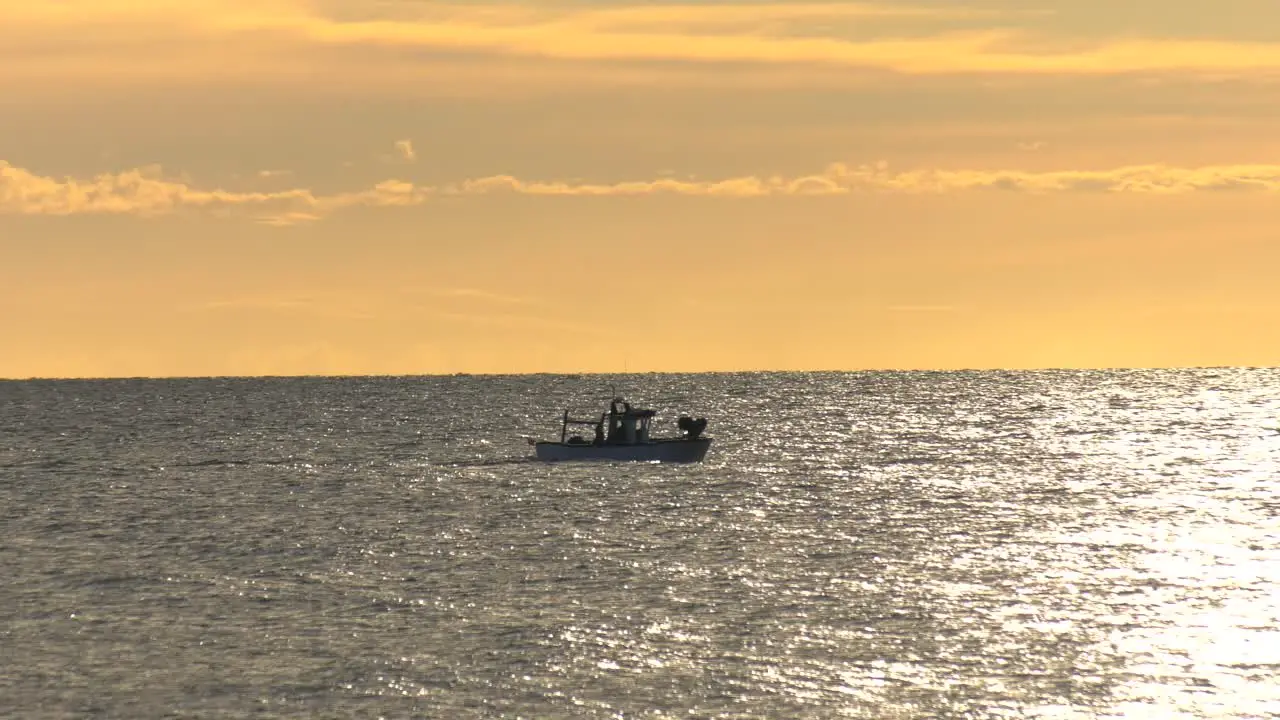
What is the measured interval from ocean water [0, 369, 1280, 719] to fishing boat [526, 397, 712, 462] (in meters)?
1.25

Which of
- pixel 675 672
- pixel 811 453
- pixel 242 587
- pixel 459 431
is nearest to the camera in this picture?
pixel 675 672

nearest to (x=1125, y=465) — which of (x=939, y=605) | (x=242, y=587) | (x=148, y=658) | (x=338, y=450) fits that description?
(x=338, y=450)

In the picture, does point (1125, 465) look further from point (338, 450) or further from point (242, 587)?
point (242, 587)

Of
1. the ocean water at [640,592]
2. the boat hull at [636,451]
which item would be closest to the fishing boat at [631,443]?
the boat hull at [636,451]

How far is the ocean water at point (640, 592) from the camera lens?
121ft

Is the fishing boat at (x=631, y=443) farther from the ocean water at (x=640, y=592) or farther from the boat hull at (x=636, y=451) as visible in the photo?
the ocean water at (x=640, y=592)

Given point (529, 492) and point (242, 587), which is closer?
point (242, 587)

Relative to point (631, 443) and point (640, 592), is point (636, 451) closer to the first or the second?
point (631, 443)

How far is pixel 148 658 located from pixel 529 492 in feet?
153

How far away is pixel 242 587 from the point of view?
172 feet

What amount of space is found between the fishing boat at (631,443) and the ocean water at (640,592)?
1.25 m

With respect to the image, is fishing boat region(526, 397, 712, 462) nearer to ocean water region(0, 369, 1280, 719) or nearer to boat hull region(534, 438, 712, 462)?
boat hull region(534, 438, 712, 462)

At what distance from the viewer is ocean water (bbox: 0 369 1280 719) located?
37.0 metres

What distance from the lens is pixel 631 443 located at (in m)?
98.4
